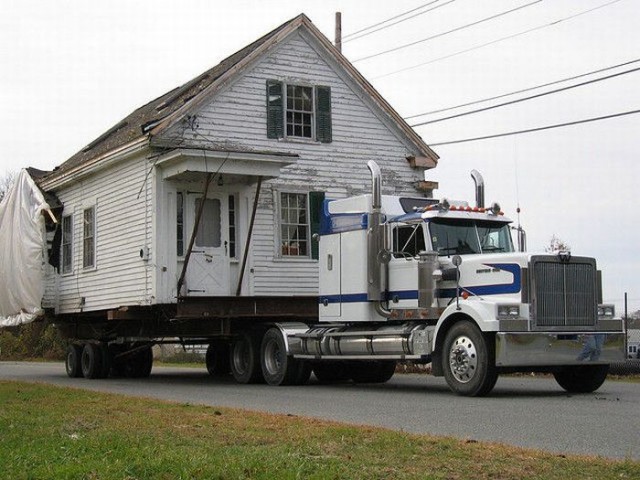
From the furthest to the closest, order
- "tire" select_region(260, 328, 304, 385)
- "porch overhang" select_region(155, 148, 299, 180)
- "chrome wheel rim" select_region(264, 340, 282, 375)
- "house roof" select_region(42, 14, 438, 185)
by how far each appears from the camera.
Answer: "house roof" select_region(42, 14, 438, 185) < "porch overhang" select_region(155, 148, 299, 180) < "chrome wheel rim" select_region(264, 340, 282, 375) < "tire" select_region(260, 328, 304, 385)

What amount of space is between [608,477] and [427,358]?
8529 mm

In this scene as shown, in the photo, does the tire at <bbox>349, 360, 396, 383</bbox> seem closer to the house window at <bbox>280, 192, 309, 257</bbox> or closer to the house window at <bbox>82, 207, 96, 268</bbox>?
the house window at <bbox>280, 192, 309, 257</bbox>

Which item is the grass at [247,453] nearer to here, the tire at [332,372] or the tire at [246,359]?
the tire at [246,359]

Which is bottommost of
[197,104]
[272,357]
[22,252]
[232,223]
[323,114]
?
[272,357]

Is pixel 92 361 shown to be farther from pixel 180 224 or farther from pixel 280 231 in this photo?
pixel 280 231

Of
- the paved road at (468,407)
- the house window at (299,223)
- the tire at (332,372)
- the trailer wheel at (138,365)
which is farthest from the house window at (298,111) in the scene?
the paved road at (468,407)

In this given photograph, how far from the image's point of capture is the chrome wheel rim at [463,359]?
15.0 m

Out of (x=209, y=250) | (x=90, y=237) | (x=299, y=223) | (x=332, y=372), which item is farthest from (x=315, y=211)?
(x=90, y=237)

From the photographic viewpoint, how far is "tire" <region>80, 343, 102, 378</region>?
23.4 metres

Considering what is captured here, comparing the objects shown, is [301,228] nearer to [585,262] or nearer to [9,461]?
[585,262]

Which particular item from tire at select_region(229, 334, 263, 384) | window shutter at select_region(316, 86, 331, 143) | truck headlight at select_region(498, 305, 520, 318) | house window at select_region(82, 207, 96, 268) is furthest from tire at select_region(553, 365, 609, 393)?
house window at select_region(82, 207, 96, 268)

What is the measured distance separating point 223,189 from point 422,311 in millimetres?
6861

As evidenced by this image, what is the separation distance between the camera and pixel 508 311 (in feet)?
48.7

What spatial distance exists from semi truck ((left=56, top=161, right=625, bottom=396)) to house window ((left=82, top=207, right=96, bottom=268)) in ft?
8.99
